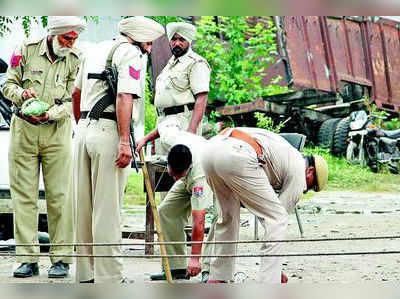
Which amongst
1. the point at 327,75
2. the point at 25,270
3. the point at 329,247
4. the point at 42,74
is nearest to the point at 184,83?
the point at 42,74

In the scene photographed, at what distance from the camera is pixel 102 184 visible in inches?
263

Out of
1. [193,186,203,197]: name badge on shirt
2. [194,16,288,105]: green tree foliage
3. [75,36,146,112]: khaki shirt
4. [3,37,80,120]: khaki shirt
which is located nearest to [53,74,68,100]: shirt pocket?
[3,37,80,120]: khaki shirt

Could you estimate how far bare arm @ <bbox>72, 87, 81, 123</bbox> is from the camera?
23.1 feet

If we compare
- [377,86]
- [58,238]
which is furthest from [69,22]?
[377,86]

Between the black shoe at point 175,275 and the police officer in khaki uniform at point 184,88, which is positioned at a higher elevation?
the police officer in khaki uniform at point 184,88

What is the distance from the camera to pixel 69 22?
7.38 metres

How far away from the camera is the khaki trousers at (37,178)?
761 centimetres

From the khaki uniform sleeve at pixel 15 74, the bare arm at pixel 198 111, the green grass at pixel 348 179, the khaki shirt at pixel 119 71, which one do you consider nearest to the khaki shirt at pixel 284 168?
the khaki shirt at pixel 119 71

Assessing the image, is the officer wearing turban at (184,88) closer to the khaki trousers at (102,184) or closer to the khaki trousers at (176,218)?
the khaki trousers at (176,218)

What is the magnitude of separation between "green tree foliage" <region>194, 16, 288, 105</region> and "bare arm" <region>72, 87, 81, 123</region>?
9.94 m

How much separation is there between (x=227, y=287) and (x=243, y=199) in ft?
1.75

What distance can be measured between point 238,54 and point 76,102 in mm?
10633

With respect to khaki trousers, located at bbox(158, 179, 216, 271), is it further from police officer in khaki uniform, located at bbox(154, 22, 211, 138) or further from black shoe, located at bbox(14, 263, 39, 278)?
black shoe, located at bbox(14, 263, 39, 278)

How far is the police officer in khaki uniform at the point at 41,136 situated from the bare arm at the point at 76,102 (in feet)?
1.31
